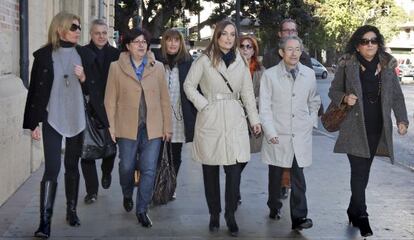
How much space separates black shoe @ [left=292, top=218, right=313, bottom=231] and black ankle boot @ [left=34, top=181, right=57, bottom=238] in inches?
81.1

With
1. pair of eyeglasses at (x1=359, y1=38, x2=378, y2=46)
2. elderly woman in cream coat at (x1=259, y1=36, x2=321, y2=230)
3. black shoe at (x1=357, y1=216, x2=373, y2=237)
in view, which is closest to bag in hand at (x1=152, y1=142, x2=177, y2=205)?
elderly woman in cream coat at (x1=259, y1=36, x2=321, y2=230)

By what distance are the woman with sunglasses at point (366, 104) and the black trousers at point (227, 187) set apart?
3.23ft

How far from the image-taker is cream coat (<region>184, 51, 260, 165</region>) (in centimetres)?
532

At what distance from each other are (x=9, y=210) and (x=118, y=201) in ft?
3.60

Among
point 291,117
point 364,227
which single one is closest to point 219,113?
point 291,117

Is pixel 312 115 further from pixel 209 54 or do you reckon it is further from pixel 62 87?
pixel 62 87

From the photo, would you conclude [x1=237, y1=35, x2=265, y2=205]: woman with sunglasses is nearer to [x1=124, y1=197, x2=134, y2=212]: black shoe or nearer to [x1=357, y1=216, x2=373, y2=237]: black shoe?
[x1=124, y1=197, x2=134, y2=212]: black shoe

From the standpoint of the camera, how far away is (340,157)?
9797 mm

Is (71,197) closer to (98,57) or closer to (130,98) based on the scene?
(130,98)

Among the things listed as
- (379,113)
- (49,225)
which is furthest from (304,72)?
(49,225)

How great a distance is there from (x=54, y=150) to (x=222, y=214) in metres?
1.82

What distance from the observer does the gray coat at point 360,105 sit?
5391 mm

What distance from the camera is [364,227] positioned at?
542 cm

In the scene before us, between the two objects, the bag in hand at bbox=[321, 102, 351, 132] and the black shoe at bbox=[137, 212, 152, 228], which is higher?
the bag in hand at bbox=[321, 102, 351, 132]
